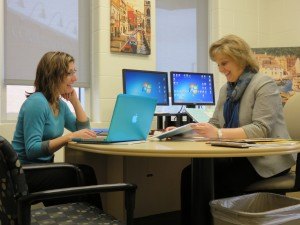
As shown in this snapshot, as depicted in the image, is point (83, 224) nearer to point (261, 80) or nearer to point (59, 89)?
point (59, 89)

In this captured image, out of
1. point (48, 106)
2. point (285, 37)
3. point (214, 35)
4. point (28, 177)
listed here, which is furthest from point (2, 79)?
point (285, 37)

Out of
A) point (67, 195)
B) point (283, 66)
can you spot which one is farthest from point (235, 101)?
point (283, 66)

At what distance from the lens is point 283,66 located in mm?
4047

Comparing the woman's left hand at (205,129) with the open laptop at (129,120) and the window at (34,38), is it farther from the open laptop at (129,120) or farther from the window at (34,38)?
the window at (34,38)

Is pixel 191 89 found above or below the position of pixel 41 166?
above

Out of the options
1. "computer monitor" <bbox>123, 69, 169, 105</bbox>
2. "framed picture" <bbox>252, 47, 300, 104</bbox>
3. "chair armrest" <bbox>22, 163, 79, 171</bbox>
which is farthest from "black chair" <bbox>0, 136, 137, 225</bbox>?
"framed picture" <bbox>252, 47, 300, 104</bbox>

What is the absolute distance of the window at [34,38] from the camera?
2959 millimetres

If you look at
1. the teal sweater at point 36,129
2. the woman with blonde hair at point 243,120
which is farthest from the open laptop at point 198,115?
the teal sweater at point 36,129

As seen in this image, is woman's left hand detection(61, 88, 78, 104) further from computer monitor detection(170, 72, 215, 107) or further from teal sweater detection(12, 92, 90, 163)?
computer monitor detection(170, 72, 215, 107)

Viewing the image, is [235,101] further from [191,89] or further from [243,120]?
[191,89]

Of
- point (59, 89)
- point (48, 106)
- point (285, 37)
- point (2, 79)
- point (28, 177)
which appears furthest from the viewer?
point (285, 37)

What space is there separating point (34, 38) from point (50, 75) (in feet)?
3.63

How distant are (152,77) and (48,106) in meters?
1.35

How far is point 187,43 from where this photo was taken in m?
4.09
